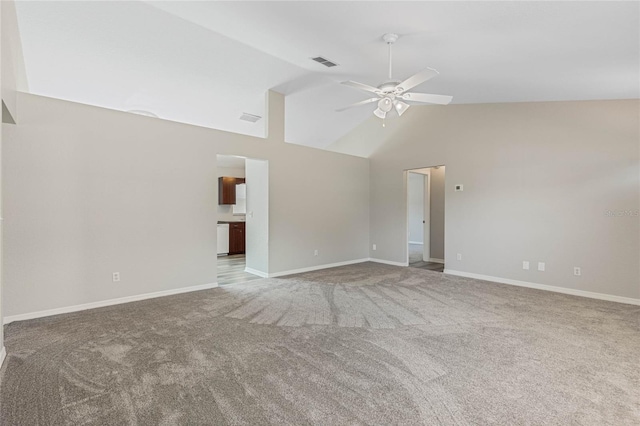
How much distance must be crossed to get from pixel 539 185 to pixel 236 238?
6.97 m

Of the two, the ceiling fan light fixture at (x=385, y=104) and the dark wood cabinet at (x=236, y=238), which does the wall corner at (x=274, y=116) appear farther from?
the dark wood cabinet at (x=236, y=238)

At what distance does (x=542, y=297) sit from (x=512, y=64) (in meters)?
3.19

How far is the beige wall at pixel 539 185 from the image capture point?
427 cm

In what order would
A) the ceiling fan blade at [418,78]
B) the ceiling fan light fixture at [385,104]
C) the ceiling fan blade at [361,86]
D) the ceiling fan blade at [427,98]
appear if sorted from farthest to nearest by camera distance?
the ceiling fan light fixture at [385,104], the ceiling fan blade at [427,98], the ceiling fan blade at [361,86], the ceiling fan blade at [418,78]

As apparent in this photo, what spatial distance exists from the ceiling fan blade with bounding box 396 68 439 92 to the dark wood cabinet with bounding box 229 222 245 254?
255 inches

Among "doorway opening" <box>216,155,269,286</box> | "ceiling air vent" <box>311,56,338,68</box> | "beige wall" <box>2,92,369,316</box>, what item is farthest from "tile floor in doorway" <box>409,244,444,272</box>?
"ceiling air vent" <box>311,56,338,68</box>

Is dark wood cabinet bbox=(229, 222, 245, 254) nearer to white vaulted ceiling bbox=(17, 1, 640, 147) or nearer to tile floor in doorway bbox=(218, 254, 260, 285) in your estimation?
tile floor in doorway bbox=(218, 254, 260, 285)

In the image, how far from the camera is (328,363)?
2.49 m

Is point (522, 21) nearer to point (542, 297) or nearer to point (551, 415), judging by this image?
point (551, 415)

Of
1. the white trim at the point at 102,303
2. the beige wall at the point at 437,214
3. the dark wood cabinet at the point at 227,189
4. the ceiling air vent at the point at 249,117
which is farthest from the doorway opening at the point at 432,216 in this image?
the dark wood cabinet at the point at 227,189

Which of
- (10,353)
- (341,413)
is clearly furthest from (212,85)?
(341,413)

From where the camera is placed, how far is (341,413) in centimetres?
188

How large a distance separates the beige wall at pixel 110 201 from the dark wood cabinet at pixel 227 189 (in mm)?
3697

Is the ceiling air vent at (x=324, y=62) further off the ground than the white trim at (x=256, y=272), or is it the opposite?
the ceiling air vent at (x=324, y=62)
